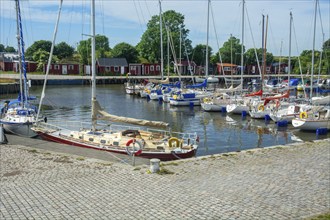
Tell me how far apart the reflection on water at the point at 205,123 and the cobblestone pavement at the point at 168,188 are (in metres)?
7.13

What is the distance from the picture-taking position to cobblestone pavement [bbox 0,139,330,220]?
31.3ft

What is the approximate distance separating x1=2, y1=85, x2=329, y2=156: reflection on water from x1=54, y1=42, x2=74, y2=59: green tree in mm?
65446

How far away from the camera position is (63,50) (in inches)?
4486

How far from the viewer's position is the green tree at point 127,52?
9775 centimetres

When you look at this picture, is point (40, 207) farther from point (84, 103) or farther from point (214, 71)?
point (214, 71)

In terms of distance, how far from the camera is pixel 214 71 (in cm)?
11575

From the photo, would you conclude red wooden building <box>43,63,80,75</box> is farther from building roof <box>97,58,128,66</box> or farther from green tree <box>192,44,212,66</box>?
green tree <box>192,44,212,66</box>

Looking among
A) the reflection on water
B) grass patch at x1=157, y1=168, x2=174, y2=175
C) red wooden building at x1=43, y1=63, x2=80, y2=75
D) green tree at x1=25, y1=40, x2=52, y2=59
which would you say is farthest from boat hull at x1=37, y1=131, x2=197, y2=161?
green tree at x1=25, y1=40, x2=52, y2=59

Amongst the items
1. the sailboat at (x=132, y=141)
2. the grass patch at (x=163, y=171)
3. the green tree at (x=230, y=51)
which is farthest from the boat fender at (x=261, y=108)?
the green tree at (x=230, y=51)

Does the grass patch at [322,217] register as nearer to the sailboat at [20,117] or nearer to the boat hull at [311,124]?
the sailboat at [20,117]

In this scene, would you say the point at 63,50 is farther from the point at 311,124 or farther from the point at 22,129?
the point at 311,124

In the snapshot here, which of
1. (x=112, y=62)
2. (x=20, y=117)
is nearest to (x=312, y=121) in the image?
(x=20, y=117)

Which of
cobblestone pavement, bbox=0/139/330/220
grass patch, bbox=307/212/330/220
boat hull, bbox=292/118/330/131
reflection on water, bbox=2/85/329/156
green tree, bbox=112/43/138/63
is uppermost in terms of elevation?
green tree, bbox=112/43/138/63

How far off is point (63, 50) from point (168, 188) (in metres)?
109
